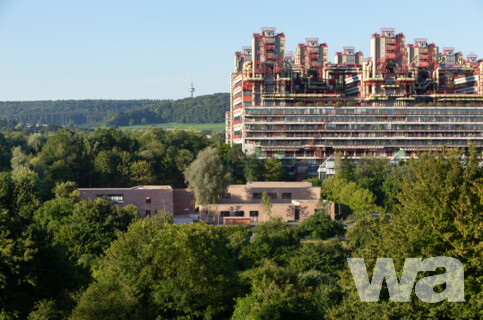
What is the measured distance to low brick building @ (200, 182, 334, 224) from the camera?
7225 centimetres

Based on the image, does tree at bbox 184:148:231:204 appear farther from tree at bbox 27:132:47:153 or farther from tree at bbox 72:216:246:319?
tree at bbox 72:216:246:319

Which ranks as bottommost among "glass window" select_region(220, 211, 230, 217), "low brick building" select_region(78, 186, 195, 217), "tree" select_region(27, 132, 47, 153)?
"glass window" select_region(220, 211, 230, 217)

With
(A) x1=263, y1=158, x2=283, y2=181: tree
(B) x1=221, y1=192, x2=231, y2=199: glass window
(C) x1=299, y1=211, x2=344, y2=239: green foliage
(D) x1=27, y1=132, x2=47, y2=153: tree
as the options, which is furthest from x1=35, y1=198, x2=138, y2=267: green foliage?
(D) x1=27, y1=132, x2=47, y2=153: tree

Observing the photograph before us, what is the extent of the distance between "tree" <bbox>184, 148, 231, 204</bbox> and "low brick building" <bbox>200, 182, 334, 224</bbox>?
6.22 ft

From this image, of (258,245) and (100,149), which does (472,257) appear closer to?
(258,245)

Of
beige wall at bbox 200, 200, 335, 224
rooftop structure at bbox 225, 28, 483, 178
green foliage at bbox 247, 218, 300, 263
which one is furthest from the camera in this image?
rooftop structure at bbox 225, 28, 483, 178

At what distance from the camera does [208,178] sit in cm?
7438

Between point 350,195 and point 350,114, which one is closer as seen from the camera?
point 350,195

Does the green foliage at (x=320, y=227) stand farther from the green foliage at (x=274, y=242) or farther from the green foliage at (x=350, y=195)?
the green foliage at (x=350, y=195)

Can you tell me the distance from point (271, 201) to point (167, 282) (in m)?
48.7

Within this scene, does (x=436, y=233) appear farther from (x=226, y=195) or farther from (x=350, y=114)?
(x=350, y=114)

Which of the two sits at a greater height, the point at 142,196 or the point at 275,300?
the point at 275,300

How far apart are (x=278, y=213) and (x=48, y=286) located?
1635 inches

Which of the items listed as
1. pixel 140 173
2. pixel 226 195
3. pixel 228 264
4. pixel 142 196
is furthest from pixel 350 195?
pixel 228 264
